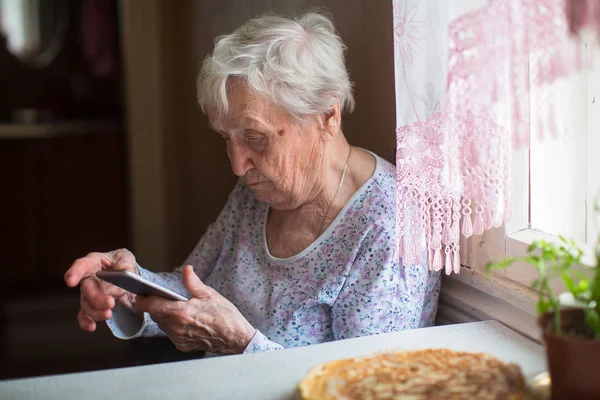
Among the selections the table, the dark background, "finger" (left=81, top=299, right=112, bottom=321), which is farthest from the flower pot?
the dark background

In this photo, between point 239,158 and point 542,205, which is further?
point 239,158

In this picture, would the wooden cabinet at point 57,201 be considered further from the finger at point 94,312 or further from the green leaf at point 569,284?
the green leaf at point 569,284

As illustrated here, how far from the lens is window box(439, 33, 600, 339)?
1253 mm

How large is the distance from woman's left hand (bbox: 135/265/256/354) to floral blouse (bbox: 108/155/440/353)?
0.13ft

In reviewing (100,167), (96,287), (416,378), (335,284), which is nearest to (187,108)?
(100,167)

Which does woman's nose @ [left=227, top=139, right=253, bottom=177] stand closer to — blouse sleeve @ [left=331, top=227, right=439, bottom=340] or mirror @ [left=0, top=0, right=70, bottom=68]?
blouse sleeve @ [left=331, top=227, right=439, bottom=340]

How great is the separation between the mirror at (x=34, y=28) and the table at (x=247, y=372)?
4.28 m

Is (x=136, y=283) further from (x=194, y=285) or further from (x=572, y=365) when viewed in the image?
(x=572, y=365)

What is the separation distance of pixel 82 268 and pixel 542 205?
958mm

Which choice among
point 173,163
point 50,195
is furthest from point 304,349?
point 50,195

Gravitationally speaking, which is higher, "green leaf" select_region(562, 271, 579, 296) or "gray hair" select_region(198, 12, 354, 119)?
"gray hair" select_region(198, 12, 354, 119)

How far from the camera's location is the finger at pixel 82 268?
1.52m

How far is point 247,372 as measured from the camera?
1.14m

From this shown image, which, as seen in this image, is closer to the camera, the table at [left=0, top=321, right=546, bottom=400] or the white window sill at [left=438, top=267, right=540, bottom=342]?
the table at [left=0, top=321, right=546, bottom=400]
